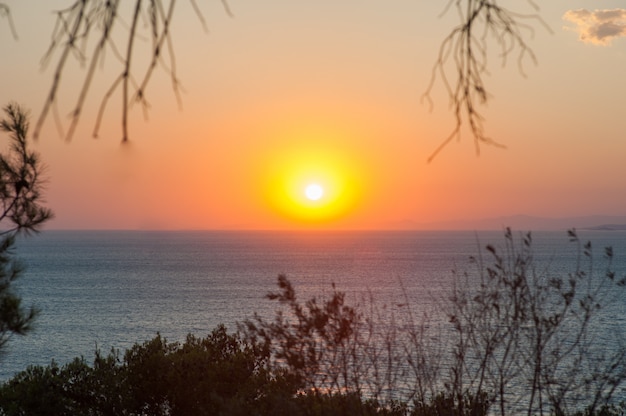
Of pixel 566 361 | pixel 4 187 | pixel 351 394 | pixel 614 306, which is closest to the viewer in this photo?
pixel 351 394

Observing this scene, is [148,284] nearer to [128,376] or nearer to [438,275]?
[438,275]

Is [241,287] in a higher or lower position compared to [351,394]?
lower

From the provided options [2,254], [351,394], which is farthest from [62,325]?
[351,394]

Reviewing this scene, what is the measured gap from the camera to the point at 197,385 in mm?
13844

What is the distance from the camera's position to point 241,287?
9731 cm

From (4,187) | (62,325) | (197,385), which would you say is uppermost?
(4,187)

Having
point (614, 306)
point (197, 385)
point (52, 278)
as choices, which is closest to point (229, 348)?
point (197, 385)

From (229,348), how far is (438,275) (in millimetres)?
95709

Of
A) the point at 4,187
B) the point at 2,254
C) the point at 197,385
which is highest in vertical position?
the point at 4,187

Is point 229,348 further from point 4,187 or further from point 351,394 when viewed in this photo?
point 351,394

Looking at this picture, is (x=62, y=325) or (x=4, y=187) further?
(x=62, y=325)

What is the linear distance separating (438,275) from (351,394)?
104 metres

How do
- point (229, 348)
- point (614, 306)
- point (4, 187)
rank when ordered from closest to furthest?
point (4, 187), point (229, 348), point (614, 306)

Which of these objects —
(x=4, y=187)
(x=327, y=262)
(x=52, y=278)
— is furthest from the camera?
(x=327, y=262)
